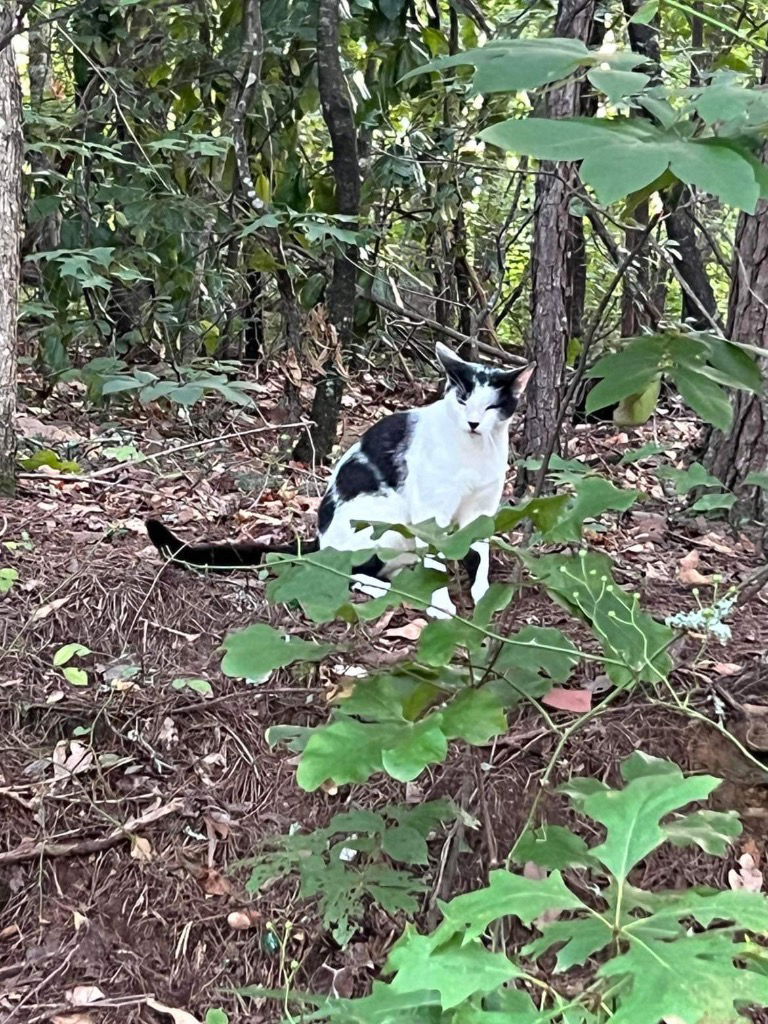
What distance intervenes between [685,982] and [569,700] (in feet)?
3.37

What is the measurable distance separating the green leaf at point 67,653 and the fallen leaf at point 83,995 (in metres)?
0.77

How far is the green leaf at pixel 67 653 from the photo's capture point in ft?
7.66

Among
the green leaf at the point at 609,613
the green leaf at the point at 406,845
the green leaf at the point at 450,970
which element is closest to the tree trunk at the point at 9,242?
the green leaf at the point at 406,845

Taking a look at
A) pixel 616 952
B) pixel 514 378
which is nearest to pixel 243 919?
pixel 616 952

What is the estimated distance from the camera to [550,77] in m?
1.00

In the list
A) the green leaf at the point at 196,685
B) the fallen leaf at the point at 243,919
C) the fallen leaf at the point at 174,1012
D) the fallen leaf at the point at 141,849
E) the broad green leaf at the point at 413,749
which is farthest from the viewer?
the green leaf at the point at 196,685

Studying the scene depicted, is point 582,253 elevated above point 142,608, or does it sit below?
above

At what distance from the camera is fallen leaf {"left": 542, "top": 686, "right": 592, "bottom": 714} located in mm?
1758

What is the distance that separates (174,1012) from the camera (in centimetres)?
177

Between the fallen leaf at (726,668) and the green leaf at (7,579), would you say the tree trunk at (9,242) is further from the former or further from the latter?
the fallen leaf at (726,668)

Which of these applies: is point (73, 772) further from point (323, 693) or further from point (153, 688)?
point (323, 693)

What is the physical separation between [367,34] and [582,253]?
52.8 inches

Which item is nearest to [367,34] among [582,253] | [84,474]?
[582,253]

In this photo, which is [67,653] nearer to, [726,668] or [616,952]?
[726,668]
